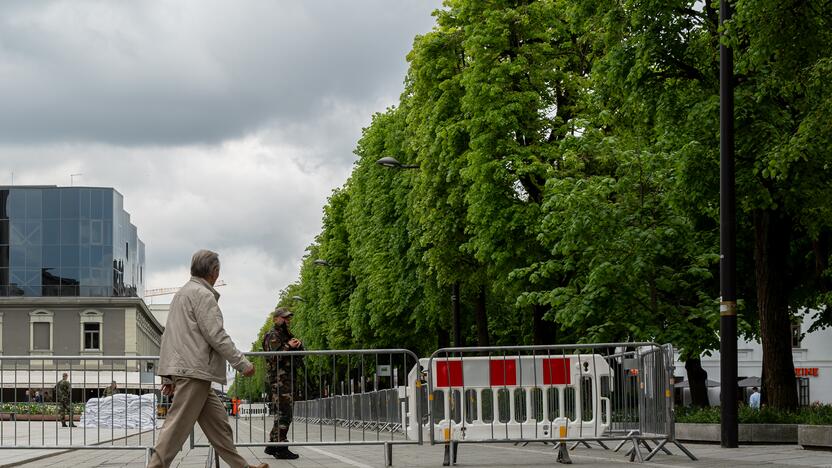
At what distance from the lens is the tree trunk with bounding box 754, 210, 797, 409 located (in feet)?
71.5

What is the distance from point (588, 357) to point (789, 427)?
541cm

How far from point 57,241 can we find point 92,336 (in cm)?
856

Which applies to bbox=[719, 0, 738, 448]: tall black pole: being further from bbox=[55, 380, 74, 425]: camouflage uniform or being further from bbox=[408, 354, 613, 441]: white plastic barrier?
bbox=[55, 380, 74, 425]: camouflage uniform

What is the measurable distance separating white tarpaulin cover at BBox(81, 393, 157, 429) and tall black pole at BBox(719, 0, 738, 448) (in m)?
7.24

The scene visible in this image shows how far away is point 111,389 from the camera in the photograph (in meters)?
16.0

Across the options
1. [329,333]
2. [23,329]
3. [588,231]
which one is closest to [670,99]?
[588,231]

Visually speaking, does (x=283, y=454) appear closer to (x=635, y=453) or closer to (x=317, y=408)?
(x=317, y=408)

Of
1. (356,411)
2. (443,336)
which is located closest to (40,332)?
(443,336)

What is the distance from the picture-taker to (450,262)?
38125mm

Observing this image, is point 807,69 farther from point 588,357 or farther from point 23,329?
point 23,329

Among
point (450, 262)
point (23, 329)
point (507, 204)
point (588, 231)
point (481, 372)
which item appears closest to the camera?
point (481, 372)

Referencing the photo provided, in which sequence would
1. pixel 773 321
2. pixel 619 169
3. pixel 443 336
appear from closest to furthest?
pixel 773 321, pixel 619 169, pixel 443 336

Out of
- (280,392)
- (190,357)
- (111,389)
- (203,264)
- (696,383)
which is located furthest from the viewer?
(696,383)

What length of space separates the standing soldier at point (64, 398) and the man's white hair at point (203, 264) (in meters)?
5.09
